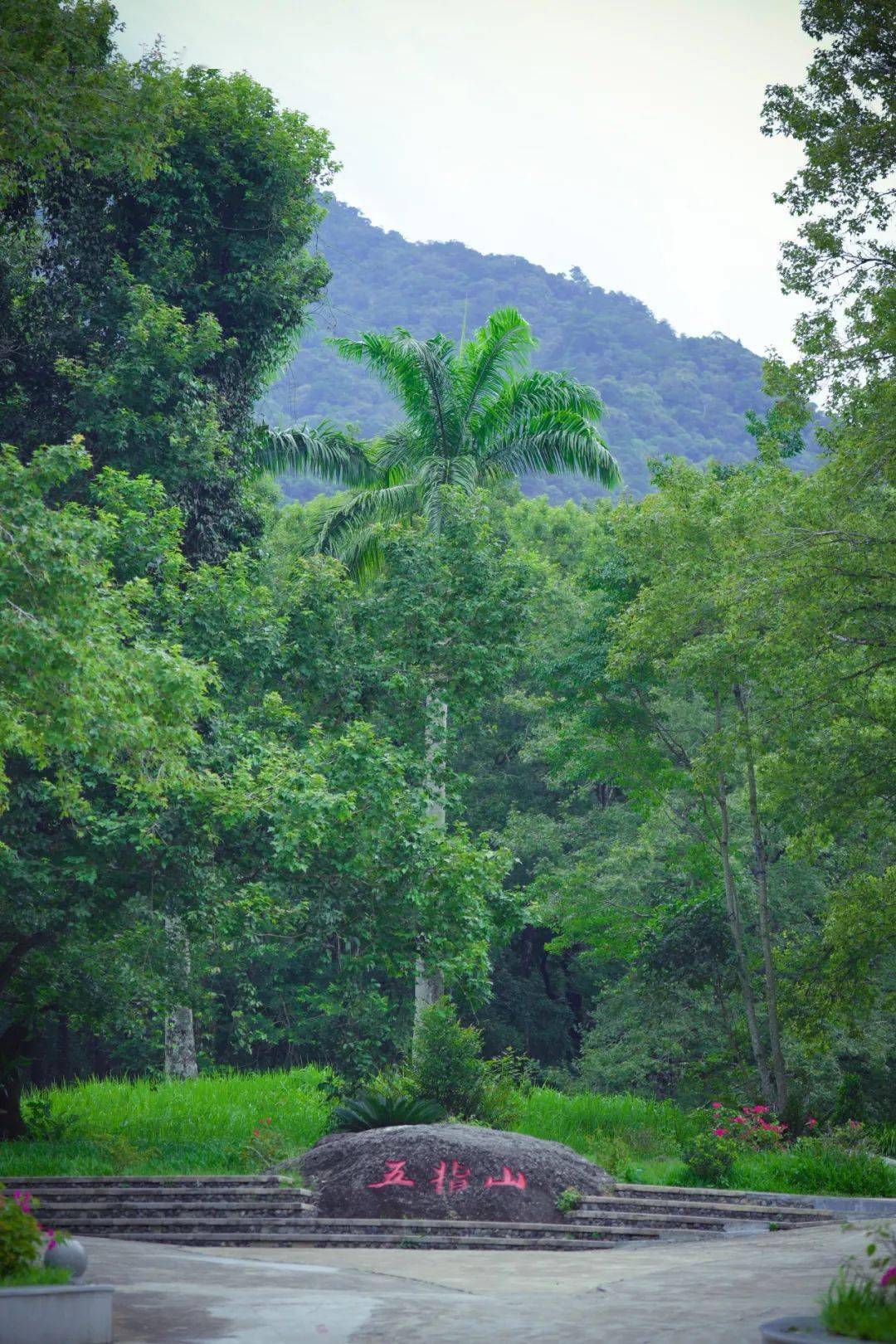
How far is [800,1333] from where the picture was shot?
577 cm

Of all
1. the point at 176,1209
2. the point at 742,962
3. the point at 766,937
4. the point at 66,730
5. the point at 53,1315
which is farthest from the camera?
the point at 742,962

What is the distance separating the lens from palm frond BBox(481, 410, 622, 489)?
26828 mm

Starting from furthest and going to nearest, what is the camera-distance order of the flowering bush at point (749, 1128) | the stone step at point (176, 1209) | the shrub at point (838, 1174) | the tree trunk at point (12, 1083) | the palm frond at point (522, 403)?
the palm frond at point (522, 403) < the tree trunk at point (12, 1083) < the flowering bush at point (749, 1128) < the shrub at point (838, 1174) < the stone step at point (176, 1209)

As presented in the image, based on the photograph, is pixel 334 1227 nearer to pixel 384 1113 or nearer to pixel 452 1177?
pixel 452 1177

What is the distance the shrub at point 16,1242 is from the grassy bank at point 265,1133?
8.95 meters

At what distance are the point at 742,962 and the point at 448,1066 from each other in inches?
292

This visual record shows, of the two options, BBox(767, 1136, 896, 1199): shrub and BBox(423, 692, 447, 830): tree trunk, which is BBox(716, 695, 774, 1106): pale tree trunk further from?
BBox(767, 1136, 896, 1199): shrub

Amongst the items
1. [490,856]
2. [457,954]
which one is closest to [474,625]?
[490,856]

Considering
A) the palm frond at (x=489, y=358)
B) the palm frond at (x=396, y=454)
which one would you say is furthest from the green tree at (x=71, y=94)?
the palm frond at (x=396, y=454)

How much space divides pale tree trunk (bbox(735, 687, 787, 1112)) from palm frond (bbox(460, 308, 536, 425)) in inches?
323

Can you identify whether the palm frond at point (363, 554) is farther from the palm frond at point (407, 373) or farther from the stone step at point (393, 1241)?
the stone step at point (393, 1241)

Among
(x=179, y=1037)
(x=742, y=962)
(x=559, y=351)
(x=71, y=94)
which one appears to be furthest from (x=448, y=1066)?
(x=559, y=351)

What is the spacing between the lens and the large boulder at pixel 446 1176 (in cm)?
1346

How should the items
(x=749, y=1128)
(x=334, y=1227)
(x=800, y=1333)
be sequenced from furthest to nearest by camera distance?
(x=749, y=1128)
(x=334, y=1227)
(x=800, y=1333)
